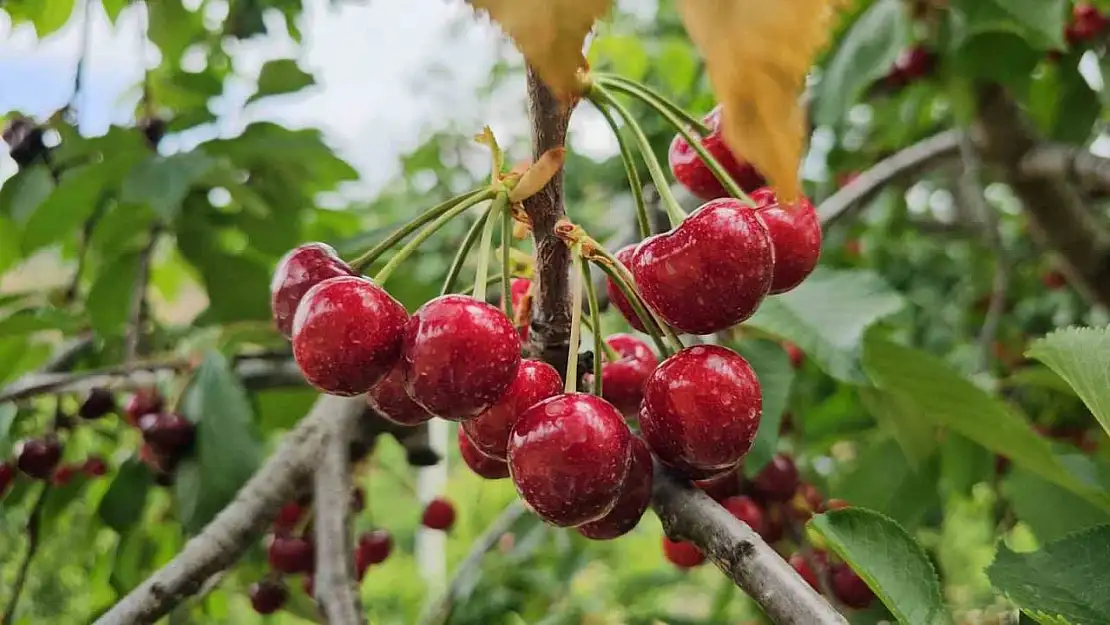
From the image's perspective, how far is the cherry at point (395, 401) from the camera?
60 centimetres

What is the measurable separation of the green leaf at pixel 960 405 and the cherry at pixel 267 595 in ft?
2.66

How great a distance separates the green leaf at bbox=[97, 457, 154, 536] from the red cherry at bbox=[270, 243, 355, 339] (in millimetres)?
628

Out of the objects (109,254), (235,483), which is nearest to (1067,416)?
(235,483)

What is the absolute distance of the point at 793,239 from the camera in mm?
589

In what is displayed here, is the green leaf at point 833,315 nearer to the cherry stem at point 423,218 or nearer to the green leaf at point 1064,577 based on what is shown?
the green leaf at point 1064,577

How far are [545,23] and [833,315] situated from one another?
0.61 m

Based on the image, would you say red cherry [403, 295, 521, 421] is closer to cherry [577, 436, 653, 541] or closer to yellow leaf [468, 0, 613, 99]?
cherry [577, 436, 653, 541]

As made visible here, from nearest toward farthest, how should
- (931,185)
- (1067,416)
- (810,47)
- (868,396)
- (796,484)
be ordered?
1. (810,47)
2. (796,484)
3. (868,396)
4. (1067,416)
5. (931,185)

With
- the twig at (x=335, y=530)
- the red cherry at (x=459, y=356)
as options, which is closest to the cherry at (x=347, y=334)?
the red cherry at (x=459, y=356)

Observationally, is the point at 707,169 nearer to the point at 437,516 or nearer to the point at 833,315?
the point at 833,315

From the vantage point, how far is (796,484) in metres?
0.94

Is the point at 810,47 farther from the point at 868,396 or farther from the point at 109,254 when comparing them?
the point at 109,254

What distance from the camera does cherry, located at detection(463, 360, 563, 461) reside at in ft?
1.85

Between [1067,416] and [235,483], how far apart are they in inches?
66.7
